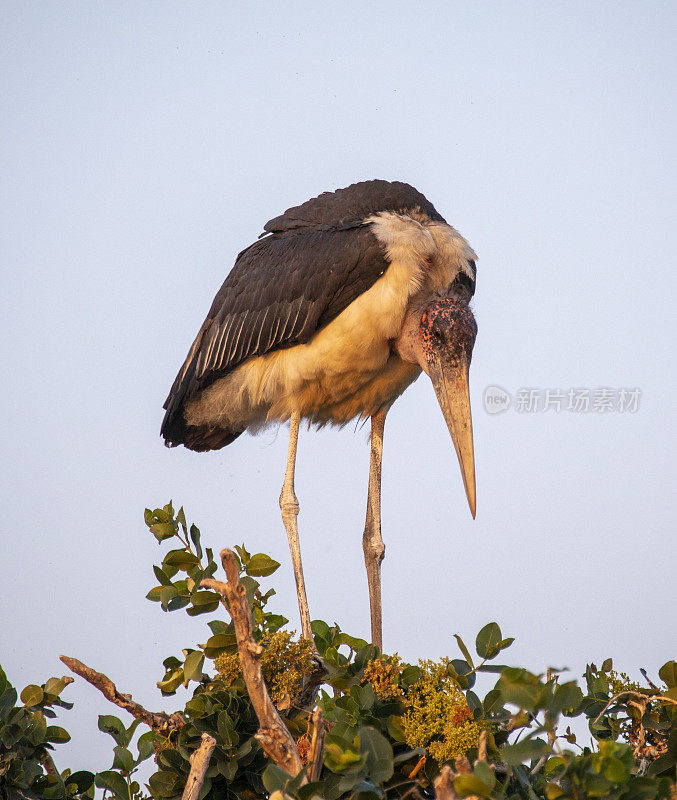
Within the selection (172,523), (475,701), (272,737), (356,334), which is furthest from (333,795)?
(356,334)

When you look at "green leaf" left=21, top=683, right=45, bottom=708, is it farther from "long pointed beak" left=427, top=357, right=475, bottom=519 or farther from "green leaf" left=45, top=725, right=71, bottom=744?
"long pointed beak" left=427, top=357, right=475, bottom=519

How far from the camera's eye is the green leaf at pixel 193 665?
11.1ft

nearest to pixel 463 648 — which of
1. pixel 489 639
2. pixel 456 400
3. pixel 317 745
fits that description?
pixel 489 639

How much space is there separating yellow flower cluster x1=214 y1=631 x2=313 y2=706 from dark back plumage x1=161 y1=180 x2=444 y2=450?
76.9 inches

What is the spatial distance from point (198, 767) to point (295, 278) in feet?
8.71

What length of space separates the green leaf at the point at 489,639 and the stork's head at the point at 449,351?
1.67 m

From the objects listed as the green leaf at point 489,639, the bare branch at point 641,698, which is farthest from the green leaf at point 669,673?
the green leaf at point 489,639

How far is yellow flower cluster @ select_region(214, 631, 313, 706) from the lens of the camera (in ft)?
11.0

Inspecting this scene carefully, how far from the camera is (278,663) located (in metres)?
3.41

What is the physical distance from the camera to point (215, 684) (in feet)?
11.1

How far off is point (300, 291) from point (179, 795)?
248 cm

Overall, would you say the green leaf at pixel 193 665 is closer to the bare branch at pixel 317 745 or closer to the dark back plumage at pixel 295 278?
the bare branch at pixel 317 745

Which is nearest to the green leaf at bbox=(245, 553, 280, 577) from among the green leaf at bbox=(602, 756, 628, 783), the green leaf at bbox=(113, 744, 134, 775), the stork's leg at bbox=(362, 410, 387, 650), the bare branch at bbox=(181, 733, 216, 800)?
the bare branch at bbox=(181, 733, 216, 800)

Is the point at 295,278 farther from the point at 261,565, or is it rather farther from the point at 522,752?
the point at 522,752
